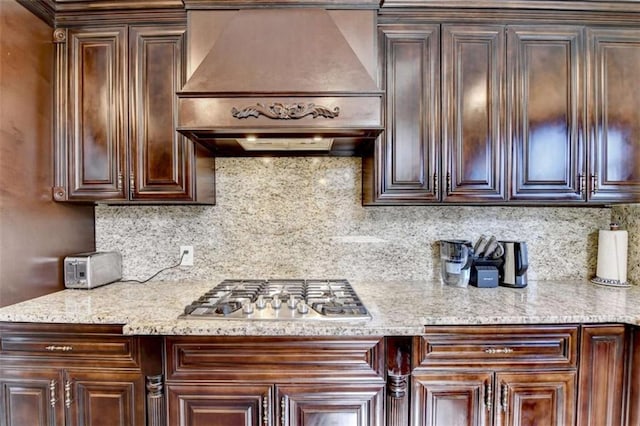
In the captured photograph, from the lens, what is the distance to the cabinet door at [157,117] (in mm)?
1635

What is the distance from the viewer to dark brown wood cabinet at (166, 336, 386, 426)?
1264 millimetres

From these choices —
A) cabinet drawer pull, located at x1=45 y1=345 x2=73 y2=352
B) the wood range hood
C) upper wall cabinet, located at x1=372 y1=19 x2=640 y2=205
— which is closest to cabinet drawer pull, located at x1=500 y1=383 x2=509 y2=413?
upper wall cabinet, located at x1=372 y1=19 x2=640 y2=205

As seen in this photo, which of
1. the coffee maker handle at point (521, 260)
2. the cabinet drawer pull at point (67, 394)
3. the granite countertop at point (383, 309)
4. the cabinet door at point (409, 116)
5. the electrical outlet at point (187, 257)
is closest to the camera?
the granite countertop at point (383, 309)

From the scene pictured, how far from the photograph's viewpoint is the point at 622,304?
1.44 meters

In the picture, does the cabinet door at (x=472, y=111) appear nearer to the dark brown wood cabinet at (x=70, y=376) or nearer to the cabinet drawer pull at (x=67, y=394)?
the dark brown wood cabinet at (x=70, y=376)

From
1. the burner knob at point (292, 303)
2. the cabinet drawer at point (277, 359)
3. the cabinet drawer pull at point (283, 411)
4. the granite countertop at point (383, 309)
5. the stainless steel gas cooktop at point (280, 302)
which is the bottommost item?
the cabinet drawer pull at point (283, 411)

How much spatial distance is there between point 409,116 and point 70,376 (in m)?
1.95

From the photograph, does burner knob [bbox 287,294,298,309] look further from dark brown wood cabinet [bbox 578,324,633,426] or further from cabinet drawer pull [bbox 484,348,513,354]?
dark brown wood cabinet [bbox 578,324,633,426]

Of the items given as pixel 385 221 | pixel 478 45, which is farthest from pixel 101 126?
pixel 478 45

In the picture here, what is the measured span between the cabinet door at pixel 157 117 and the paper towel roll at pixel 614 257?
239 cm

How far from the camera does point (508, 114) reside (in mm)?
1627

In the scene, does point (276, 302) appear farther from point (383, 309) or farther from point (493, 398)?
point (493, 398)

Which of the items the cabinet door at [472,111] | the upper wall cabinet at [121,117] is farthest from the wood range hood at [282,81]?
the cabinet door at [472,111]

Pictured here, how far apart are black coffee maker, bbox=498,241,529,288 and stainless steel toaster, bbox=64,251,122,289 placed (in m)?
2.27
